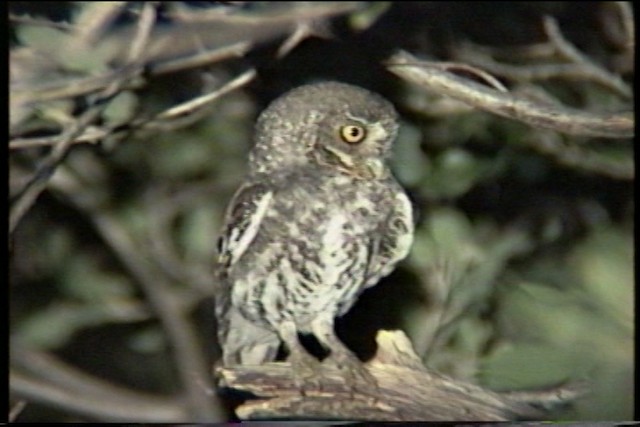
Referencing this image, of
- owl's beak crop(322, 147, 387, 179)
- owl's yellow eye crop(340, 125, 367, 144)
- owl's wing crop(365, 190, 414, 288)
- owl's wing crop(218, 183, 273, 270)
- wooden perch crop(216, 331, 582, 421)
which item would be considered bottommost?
wooden perch crop(216, 331, 582, 421)

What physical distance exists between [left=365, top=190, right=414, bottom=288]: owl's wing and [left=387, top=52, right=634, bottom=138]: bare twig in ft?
0.61

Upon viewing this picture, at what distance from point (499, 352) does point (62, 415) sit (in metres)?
0.69

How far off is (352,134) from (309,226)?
0.15 meters

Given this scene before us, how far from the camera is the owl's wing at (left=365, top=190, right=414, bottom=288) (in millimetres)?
1568

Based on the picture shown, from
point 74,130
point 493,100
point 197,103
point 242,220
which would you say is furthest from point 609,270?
point 74,130

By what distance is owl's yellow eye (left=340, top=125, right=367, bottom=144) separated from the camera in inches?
61.1

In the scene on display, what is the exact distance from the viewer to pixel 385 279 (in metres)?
1.59

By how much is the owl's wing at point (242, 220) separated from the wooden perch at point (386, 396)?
18cm

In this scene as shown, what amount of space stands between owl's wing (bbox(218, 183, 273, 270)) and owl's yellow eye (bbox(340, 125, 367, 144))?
0.46ft

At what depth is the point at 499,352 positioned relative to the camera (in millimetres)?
1607

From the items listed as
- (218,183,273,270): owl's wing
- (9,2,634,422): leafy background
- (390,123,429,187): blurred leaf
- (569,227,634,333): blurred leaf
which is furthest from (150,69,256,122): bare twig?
(569,227,634,333): blurred leaf

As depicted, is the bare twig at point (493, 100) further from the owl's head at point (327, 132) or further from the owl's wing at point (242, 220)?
the owl's wing at point (242, 220)

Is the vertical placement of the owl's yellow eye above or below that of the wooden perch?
above

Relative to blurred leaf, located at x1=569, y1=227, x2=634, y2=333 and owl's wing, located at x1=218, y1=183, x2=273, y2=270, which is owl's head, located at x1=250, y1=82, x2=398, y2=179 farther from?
blurred leaf, located at x1=569, y1=227, x2=634, y2=333
